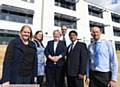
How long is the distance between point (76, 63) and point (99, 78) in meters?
1.09

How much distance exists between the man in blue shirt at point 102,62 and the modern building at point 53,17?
17.1 metres

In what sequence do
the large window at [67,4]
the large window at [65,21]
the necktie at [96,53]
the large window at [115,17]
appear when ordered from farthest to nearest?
the large window at [115,17]
the large window at [67,4]
the large window at [65,21]
the necktie at [96,53]

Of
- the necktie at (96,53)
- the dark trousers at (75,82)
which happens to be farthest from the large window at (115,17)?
the necktie at (96,53)

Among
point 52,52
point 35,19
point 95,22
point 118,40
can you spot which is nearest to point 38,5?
point 35,19

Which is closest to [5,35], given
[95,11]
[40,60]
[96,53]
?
[95,11]

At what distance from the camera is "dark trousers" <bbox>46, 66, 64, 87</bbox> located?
5.67 m

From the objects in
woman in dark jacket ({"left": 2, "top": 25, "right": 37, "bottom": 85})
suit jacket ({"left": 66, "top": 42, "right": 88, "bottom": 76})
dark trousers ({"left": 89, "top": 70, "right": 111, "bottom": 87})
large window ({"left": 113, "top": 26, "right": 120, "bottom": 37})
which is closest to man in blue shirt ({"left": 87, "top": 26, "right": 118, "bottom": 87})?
dark trousers ({"left": 89, "top": 70, "right": 111, "bottom": 87})

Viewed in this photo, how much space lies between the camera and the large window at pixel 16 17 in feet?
89.1

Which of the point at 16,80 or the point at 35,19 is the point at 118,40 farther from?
the point at 16,80

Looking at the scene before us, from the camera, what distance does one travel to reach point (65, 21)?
3444cm

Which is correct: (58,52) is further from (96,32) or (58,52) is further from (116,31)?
(116,31)

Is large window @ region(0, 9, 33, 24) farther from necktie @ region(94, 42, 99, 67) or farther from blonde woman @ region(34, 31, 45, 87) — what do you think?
necktie @ region(94, 42, 99, 67)

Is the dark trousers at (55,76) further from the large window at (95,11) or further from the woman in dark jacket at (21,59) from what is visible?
the large window at (95,11)

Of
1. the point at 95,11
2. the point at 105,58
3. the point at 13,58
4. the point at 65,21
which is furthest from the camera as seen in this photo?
the point at 95,11
